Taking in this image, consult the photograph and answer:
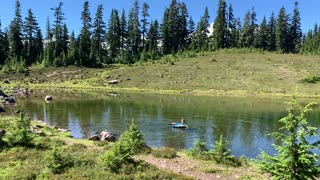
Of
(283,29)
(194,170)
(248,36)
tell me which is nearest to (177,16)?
(248,36)

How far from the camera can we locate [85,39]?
140 meters

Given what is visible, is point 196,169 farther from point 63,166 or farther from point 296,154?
point 296,154

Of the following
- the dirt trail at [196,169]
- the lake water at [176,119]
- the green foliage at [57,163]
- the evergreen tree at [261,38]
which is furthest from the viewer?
the evergreen tree at [261,38]

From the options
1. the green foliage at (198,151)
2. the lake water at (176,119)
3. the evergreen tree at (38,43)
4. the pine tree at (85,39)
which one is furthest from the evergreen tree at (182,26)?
the green foliage at (198,151)

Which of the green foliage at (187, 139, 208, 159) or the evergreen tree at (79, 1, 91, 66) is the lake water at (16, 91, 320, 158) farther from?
the evergreen tree at (79, 1, 91, 66)

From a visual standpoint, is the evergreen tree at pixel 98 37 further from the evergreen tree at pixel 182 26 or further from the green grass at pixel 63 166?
the green grass at pixel 63 166

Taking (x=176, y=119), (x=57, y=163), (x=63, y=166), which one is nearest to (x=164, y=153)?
(x=63, y=166)

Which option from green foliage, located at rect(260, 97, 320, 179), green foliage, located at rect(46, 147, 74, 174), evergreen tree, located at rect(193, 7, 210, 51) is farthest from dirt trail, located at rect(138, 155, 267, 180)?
evergreen tree, located at rect(193, 7, 210, 51)

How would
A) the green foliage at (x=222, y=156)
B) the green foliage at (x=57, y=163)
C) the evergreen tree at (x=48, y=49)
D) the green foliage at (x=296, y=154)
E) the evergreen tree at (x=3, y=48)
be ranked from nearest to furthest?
the green foliage at (x=296, y=154) < the green foliage at (x=57, y=163) < the green foliage at (x=222, y=156) < the evergreen tree at (x=48, y=49) < the evergreen tree at (x=3, y=48)

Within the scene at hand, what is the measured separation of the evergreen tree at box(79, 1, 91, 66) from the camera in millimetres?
124125

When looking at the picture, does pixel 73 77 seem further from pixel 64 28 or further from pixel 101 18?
pixel 101 18

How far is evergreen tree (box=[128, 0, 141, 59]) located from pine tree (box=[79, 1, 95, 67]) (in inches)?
716

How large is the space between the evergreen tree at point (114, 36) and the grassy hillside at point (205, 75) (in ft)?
87.6

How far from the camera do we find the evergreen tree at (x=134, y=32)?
149 m
